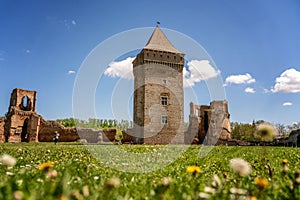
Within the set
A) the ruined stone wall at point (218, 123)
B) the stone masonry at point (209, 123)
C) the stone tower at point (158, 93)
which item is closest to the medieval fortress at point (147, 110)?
the stone tower at point (158, 93)

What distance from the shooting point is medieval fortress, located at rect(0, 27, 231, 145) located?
1286 inches

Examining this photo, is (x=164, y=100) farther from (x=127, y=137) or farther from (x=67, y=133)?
(x=67, y=133)

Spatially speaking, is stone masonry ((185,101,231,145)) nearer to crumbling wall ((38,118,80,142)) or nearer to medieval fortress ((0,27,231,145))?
medieval fortress ((0,27,231,145))

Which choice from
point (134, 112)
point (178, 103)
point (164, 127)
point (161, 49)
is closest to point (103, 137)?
point (134, 112)

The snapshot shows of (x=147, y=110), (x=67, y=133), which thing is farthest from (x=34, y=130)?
(x=147, y=110)

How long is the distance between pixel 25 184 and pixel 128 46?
10.7m

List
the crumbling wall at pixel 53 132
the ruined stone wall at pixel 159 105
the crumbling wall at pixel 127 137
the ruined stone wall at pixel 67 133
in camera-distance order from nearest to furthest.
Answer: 1. the ruined stone wall at pixel 159 105
2. the crumbling wall at pixel 127 137
3. the ruined stone wall at pixel 67 133
4. the crumbling wall at pixel 53 132

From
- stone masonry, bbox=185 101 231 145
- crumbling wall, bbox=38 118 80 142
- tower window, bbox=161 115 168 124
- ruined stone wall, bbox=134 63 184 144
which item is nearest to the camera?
ruined stone wall, bbox=134 63 184 144

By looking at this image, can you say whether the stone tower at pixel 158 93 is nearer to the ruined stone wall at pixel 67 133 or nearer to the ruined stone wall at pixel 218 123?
the ruined stone wall at pixel 67 133

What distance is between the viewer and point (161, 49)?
33.4 metres

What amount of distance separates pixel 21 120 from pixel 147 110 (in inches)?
713

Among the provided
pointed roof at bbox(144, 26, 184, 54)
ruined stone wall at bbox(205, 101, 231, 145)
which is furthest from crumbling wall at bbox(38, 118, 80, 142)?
ruined stone wall at bbox(205, 101, 231, 145)

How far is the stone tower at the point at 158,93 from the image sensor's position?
32469 millimetres

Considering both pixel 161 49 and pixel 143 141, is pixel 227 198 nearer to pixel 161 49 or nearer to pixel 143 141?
pixel 143 141
